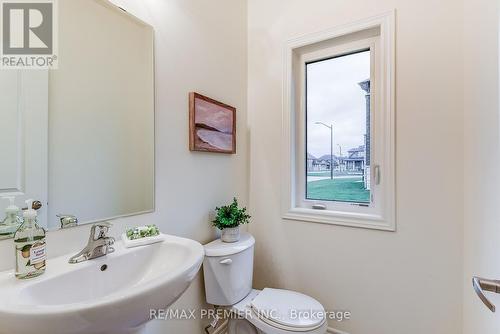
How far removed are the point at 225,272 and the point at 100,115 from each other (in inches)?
38.2

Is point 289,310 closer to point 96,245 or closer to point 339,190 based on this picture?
point 339,190

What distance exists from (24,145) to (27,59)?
0.28 meters

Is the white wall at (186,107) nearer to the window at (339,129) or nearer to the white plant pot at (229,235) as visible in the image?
the white plant pot at (229,235)

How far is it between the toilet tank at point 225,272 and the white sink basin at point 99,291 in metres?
0.40

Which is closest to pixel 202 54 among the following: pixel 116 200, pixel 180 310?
pixel 116 200

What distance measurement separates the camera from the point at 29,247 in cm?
66

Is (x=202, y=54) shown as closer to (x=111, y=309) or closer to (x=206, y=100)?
(x=206, y=100)

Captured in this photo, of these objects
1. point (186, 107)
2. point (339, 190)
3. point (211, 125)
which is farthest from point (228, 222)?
point (339, 190)

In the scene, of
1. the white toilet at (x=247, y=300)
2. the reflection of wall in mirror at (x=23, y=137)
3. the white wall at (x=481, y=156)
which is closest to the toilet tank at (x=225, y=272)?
the white toilet at (x=247, y=300)

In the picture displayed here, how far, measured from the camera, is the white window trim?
136cm

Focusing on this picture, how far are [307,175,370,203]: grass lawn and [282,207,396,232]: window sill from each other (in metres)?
0.14

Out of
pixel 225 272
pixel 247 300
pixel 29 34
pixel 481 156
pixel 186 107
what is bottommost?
pixel 247 300

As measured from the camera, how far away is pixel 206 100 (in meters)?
1.42

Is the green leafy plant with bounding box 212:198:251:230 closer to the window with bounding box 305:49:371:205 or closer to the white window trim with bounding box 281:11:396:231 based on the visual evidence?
the white window trim with bounding box 281:11:396:231
